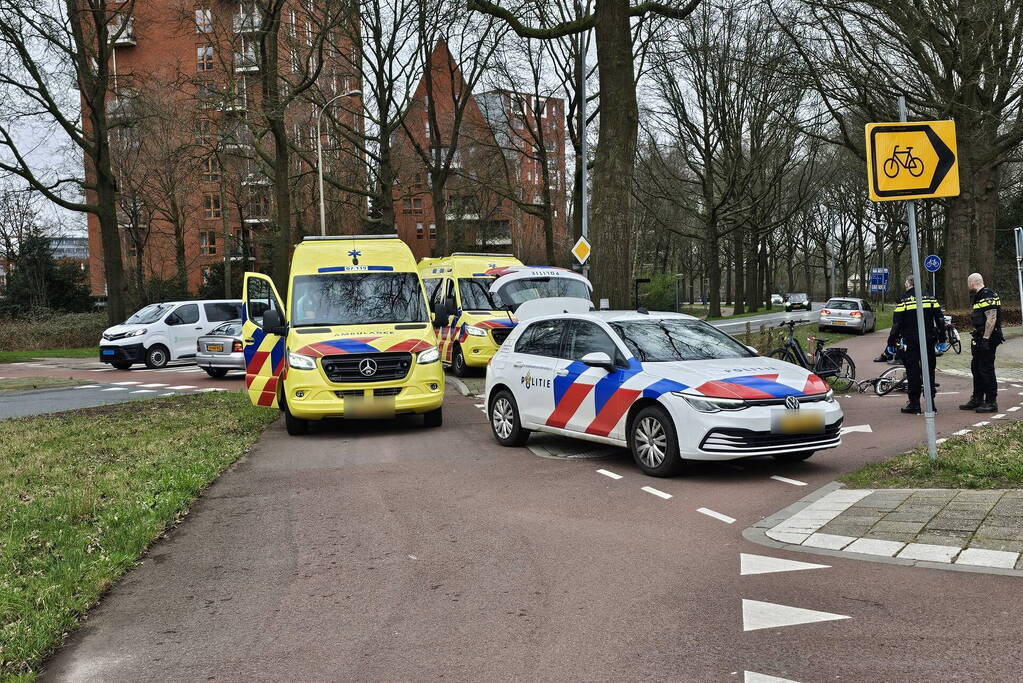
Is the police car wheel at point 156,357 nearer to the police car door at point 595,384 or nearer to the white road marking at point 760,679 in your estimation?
the police car door at point 595,384

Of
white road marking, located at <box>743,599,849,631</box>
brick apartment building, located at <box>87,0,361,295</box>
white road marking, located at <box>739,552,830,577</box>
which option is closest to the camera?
white road marking, located at <box>743,599,849,631</box>

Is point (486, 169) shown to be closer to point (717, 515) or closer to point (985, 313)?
point (985, 313)

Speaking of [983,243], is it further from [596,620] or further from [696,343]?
[596,620]

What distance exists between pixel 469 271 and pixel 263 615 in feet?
53.9

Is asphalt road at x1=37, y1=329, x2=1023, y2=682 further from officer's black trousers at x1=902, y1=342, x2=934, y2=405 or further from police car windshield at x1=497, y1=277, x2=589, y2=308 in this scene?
police car windshield at x1=497, y1=277, x2=589, y2=308

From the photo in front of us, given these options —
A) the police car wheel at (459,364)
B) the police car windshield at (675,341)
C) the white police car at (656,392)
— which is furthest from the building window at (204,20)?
the police car windshield at (675,341)

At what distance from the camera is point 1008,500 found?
671 cm

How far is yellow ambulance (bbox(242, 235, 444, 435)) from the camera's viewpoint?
11.9m

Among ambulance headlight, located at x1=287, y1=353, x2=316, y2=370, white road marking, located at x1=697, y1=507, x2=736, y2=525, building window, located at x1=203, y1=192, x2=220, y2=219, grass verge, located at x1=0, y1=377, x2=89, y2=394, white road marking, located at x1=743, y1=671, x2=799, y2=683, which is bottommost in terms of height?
white road marking, located at x1=697, y1=507, x2=736, y2=525

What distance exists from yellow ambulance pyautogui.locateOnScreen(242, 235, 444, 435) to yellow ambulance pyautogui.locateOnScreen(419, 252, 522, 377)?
5.69 m

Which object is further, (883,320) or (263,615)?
(883,320)

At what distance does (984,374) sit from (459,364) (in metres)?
10.9

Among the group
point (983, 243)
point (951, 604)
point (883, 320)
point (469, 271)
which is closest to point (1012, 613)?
point (951, 604)

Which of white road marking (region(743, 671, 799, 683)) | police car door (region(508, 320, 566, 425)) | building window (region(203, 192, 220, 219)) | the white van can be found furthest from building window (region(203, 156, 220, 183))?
white road marking (region(743, 671, 799, 683))
